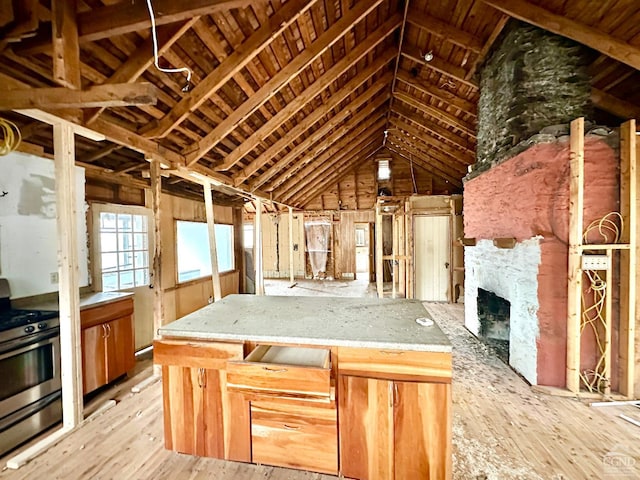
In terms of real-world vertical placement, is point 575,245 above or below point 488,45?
below

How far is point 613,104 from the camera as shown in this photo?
3395 mm

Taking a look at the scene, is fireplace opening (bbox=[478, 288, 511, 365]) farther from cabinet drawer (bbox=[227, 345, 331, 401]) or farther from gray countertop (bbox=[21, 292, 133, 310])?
gray countertop (bbox=[21, 292, 133, 310])

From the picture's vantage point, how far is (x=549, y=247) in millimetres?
2568

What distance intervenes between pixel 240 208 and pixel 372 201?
170 inches

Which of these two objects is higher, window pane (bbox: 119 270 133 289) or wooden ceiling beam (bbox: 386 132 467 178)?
wooden ceiling beam (bbox: 386 132 467 178)

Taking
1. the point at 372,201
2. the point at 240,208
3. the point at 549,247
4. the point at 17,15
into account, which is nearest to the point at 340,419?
the point at 549,247

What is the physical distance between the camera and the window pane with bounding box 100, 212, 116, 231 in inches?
131

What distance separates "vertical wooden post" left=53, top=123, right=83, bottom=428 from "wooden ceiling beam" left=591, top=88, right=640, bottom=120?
18.3 ft

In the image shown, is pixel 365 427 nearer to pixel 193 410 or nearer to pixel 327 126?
pixel 193 410

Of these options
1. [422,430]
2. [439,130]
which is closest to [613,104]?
[439,130]

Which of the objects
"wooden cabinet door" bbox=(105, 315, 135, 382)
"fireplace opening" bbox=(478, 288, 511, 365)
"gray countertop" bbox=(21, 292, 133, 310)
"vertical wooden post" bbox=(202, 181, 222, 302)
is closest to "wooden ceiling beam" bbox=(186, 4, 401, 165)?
"vertical wooden post" bbox=(202, 181, 222, 302)

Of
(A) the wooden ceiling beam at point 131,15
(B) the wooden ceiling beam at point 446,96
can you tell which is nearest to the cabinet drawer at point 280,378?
(A) the wooden ceiling beam at point 131,15

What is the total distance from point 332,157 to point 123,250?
5.19 meters

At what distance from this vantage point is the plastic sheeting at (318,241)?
9.41 meters
